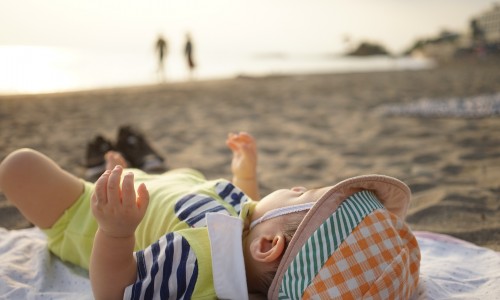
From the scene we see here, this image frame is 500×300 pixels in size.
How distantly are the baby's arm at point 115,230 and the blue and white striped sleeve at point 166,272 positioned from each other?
36mm

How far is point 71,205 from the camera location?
5.62 feet

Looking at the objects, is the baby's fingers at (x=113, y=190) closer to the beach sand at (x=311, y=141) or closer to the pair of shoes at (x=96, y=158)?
the beach sand at (x=311, y=141)

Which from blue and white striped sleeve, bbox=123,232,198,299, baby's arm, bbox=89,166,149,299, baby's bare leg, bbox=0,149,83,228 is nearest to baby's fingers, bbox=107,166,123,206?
baby's arm, bbox=89,166,149,299

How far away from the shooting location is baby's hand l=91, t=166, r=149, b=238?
43.5 inches

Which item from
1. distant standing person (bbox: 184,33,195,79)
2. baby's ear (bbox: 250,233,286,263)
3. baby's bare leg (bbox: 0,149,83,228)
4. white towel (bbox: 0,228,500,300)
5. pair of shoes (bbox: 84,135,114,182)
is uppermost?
distant standing person (bbox: 184,33,195,79)

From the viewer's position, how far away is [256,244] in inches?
51.6

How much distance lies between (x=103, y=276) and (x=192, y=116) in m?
4.58

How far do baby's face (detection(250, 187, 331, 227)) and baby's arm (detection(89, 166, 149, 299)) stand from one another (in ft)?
1.36

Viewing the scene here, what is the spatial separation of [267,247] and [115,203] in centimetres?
47

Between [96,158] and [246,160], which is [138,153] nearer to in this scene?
[96,158]

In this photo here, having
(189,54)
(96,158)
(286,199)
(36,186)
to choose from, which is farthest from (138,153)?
(189,54)

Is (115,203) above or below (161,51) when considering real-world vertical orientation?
below

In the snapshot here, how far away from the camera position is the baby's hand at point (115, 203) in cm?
111

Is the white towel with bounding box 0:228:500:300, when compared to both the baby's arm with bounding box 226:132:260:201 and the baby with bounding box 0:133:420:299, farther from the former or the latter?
the baby's arm with bounding box 226:132:260:201
